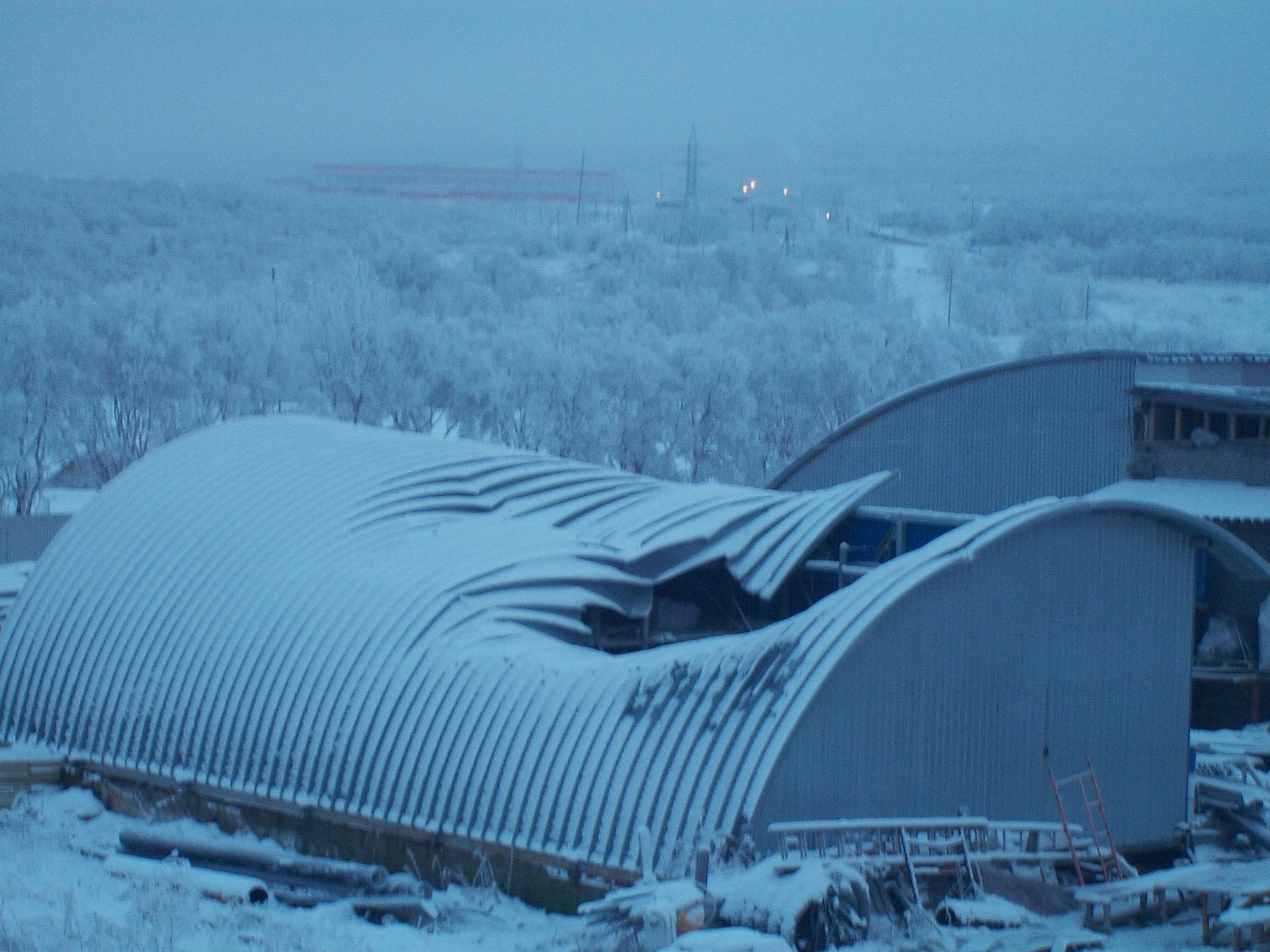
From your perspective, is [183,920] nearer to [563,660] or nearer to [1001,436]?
[563,660]

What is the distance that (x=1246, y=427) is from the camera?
2431cm

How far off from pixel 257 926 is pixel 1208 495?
18519 mm

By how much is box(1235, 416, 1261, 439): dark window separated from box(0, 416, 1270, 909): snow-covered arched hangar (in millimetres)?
10118

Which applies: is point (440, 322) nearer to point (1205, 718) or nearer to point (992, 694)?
point (1205, 718)

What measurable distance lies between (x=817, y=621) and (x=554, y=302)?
5291cm

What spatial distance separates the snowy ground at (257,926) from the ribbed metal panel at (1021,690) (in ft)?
6.38

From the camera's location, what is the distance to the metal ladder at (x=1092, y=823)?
12289 millimetres

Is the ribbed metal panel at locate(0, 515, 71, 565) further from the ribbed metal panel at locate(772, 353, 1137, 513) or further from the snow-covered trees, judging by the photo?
the ribbed metal panel at locate(772, 353, 1137, 513)

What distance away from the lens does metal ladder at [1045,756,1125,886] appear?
484 inches

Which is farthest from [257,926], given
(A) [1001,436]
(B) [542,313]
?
(B) [542,313]

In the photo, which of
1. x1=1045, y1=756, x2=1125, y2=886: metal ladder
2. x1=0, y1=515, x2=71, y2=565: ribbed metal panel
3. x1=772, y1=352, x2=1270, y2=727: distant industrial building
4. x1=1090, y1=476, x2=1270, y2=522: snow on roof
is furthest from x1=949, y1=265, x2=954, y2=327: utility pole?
x1=1045, y1=756, x2=1125, y2=886: metal ladder

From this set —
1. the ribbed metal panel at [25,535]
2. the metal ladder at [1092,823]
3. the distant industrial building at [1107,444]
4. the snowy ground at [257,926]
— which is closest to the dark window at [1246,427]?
the distant industrial building at [1107,444]

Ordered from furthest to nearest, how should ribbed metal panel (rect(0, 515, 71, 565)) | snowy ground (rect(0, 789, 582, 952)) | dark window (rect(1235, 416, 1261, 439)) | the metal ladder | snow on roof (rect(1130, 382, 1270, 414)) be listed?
ribbed metal panel (rect(0, 515, 71, 565)) → dark window (rect(1235, 416, 1261, 439)) → snow on roof (rect(1130, 382, 1270, 414)) → the metal ladder → snowy ground (rect(0, 789, 582, 952))

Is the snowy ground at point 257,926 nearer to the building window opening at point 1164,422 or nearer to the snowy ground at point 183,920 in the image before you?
the snowy ground at point 183,920
